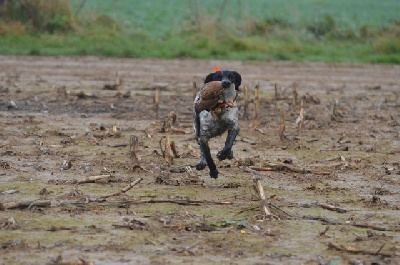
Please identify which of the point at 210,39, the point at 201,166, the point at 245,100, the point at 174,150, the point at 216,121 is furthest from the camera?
the point at 210,39

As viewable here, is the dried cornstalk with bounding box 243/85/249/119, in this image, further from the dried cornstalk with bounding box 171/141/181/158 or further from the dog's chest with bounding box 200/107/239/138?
the dog's chest with bounding box 200/107/239/138

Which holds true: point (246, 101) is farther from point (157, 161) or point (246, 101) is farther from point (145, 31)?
point (145, 31)

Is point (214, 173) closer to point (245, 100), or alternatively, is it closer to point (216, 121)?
point (216, 121)

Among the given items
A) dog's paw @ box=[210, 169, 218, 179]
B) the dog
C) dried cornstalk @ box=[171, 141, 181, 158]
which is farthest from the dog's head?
dried cornstalk @ box=[171, 141, 181, 158]

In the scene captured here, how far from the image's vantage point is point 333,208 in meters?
9.45

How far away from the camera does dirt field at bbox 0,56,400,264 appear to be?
7801 mm

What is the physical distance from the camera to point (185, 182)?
10.6 meters

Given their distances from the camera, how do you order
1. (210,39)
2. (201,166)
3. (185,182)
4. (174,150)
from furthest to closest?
(210,39), (174,150), (201,166), (185,182)

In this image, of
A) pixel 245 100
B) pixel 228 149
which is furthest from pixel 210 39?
pixel 228 149

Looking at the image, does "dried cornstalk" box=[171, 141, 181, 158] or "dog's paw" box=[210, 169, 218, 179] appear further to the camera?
"dried cornstalk" box=[171, 141, 181, 158]

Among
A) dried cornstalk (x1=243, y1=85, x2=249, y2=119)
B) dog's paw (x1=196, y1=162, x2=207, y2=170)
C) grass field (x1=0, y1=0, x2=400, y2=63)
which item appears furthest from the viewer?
grass field (x1=0, y1=0, x2=400, y2=63)

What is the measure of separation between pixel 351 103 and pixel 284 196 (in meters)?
8.77

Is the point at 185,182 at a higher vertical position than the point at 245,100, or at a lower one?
lower

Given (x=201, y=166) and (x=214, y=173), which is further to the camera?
(x=201, y=166)
